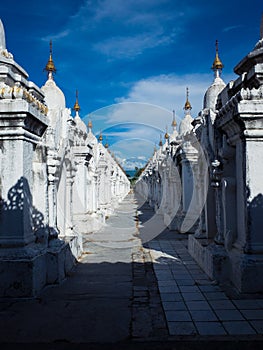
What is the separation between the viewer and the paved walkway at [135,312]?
3756 mm

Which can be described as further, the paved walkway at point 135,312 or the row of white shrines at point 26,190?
the row of white shrines at point 26,190

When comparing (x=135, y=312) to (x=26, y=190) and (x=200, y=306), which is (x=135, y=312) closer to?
(x=200, y=306)

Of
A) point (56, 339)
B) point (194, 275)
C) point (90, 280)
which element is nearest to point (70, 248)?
point (90, 280)

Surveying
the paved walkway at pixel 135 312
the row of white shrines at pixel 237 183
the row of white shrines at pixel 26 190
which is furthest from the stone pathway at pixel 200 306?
the row of white shrines at pixel 26 190

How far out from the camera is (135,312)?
A: 4527 millimetres

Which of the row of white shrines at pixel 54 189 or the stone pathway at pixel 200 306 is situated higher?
the row of white shrines at pixel 54 189

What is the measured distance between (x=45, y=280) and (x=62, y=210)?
101 inches

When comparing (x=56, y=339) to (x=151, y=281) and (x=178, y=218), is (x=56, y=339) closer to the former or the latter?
(x=151, y=281)

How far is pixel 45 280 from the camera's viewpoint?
5.55m

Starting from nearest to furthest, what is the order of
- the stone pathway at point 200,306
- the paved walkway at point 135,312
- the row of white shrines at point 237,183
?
the paved walkway at point 135,312 < the stone pathway at point 200,306 < the row of white shrines at point 237,183

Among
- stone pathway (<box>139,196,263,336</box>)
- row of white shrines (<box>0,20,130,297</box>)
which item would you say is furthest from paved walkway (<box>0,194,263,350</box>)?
row of white shrines (<box>0,20,130,297</box>)

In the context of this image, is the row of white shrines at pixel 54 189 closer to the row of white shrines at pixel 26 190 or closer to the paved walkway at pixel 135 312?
the row of white shrines at pixel 26 190

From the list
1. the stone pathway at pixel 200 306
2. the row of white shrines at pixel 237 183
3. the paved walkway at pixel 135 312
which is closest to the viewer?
the paved walkway at pixel 135 312

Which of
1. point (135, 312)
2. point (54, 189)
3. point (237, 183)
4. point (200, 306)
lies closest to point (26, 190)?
point (54, 189)
